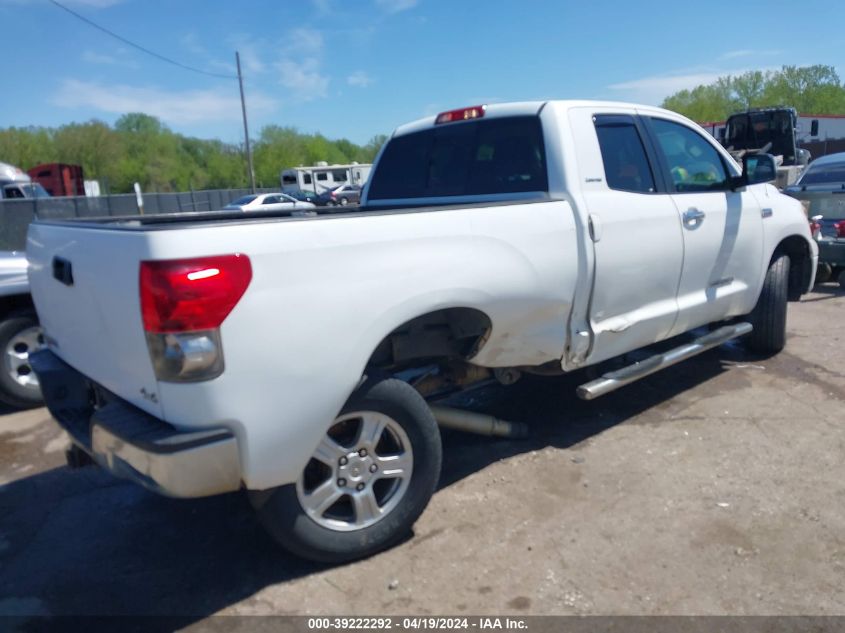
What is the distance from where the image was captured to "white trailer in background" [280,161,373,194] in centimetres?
5228

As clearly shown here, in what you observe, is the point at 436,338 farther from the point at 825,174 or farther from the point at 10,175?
the point at 10,175

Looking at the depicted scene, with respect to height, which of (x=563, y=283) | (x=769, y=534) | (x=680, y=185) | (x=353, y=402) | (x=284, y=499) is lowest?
(x=769, y=534)

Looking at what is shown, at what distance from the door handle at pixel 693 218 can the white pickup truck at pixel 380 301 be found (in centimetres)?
2

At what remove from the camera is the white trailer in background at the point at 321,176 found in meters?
52.3

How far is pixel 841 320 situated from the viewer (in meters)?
7.21

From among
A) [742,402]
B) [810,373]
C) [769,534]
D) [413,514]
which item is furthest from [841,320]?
[413,514]

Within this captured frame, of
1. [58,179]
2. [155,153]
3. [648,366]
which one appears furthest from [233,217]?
[155,153]

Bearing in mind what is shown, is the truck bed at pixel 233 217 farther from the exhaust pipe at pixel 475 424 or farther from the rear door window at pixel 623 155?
the exhaust pipe at pixel 475 424

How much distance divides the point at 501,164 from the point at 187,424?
2535 mm

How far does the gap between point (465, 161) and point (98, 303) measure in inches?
97.4

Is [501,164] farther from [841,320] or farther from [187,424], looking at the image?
[841,320]

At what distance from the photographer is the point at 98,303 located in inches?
107

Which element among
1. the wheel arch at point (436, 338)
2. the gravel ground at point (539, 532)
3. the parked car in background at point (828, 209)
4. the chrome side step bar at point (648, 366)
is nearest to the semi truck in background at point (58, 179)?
the gravel ground at point (539, 532)

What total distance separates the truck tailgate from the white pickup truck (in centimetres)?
1
